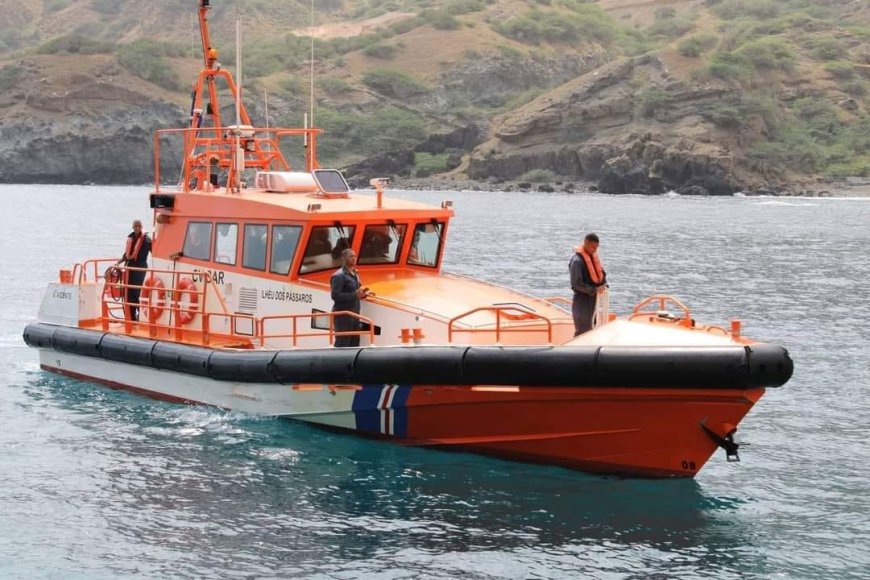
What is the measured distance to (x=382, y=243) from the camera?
13.5 meters

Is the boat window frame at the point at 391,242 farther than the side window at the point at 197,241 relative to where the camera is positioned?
No

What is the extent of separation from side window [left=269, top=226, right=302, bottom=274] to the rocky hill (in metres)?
87.3

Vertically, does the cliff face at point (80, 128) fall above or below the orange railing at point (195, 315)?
above

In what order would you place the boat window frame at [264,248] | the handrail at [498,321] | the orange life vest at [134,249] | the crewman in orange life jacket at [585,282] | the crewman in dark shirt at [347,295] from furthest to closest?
the orange life vest at [134,249] < the boat window frame at [264,248] < the crewman in dark shirt at [347,295] < the crewman in orange life jacket at [585,282] < the handrail at [498,321]

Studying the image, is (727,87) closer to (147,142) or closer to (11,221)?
(147,142)

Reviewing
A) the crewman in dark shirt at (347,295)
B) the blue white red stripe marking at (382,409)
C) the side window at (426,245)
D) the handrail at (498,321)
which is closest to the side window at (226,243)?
the crewman in dark shirt at (347,295)

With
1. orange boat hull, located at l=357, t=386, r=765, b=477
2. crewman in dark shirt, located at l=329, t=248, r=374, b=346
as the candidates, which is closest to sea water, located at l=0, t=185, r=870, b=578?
orange boat hull, located at l=357, t=386, r=765, b=477

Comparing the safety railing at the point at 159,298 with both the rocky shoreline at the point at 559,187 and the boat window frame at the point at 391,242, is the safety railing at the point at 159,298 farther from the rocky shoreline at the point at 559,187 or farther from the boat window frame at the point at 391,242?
the rocky shoreline at the point at 559,187

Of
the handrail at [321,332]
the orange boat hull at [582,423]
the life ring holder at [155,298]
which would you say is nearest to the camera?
the orange boat hull at [582,423]

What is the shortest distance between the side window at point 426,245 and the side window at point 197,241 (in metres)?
2.56

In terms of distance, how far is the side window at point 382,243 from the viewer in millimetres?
13344

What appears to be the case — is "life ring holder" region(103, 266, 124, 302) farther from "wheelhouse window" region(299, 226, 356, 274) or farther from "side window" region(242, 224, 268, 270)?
"wheelhouse window" region(299, 226, 356, 274)

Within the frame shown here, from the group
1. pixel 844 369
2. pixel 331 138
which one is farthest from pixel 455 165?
pixel 844 369

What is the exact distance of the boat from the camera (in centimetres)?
1073
